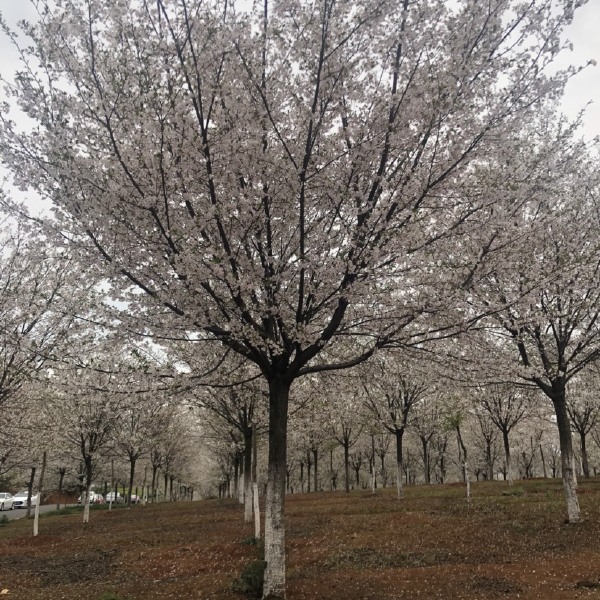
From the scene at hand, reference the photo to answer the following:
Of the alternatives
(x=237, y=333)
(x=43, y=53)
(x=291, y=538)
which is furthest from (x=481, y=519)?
(x=43, y=53)

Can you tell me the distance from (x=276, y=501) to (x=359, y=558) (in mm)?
4670

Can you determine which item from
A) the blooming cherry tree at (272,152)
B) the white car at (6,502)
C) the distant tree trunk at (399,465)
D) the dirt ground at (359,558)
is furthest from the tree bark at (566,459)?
the white car at (6,502)

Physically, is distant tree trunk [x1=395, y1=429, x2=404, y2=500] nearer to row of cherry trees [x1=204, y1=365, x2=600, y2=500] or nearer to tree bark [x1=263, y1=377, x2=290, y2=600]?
row of cherry trees [x1=204, y1=365, x2=600, y2=500]

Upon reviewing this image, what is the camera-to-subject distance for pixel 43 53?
7.34 m

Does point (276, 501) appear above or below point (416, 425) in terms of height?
below

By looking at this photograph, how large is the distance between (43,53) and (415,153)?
583 centimetres

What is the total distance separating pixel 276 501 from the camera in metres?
8.23

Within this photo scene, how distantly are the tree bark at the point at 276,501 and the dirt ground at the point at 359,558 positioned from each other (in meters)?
0.64

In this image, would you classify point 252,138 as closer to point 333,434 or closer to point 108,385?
point 108,385

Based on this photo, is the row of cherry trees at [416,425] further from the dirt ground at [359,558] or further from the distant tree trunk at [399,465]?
the dirt ground at [359,558]

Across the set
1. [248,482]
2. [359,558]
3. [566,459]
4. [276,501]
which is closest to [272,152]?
[276,501]

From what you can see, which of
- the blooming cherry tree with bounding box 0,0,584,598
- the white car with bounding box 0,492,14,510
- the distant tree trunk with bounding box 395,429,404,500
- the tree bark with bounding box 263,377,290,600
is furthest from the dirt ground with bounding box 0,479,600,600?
the white car with bounding box 0,492,14,510

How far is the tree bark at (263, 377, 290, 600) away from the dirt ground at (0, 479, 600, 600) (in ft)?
2.08

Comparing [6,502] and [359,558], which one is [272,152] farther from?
Answer: [6,502]
